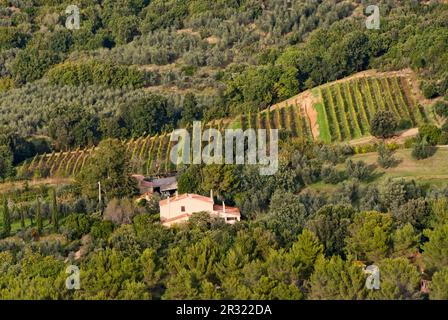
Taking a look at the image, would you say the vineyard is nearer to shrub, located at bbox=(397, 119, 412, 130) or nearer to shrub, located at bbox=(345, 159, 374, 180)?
shrub, located at bbox=(397, 119, 412, 130)

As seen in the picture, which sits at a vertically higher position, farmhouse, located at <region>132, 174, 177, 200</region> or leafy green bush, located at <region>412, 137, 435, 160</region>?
leafy green bush, located at <region>412, 137, 435, 160</region>

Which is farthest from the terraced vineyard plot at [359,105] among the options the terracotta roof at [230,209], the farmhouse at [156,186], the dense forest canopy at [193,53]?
the terracotta roof at [230,209]

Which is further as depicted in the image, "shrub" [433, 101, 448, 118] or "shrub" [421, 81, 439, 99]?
"shrub" [421, 81, 439, 99]

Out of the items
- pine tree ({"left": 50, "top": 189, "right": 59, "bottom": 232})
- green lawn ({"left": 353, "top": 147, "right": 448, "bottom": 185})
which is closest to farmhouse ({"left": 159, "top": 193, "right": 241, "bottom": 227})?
pine tree ({"left": 50, "top": 189, "right": 59, "bottom": 232})

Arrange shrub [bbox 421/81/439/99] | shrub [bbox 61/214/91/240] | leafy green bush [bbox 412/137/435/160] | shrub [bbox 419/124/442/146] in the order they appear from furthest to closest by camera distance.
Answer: shrub [bbox 421/81/439/99] < shrub [bbox 419/124/442/146] < leafy green bush [bbox 412/137/435/160] < shrub [bbox 61/214/91/240]

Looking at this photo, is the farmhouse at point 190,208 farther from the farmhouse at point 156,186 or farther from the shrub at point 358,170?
the shrub at point 358,170

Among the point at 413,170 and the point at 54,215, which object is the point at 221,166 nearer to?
the point at 54,215
